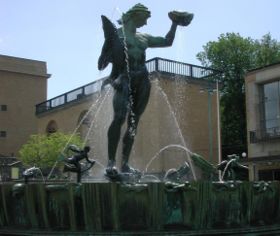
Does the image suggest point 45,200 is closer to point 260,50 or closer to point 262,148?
point 262,148

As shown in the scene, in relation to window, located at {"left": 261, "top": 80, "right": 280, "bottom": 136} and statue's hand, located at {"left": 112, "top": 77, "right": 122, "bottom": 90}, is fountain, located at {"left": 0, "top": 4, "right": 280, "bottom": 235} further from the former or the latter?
window, located at {"left": 261, "top": 80, "right": 280, "bottom": 136}

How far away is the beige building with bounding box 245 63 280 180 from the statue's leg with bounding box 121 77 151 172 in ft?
85.5

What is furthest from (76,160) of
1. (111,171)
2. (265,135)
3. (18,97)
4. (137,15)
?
(18,97)

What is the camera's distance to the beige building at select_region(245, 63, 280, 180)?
112 feet

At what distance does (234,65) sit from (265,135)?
15175mm

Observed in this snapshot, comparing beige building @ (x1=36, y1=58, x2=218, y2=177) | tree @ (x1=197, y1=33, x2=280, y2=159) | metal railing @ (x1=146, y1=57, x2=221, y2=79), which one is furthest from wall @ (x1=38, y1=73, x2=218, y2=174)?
tree @ (x1=197, y1=33, x2=280, y2=159)

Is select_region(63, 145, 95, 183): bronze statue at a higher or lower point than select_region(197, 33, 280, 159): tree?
lower

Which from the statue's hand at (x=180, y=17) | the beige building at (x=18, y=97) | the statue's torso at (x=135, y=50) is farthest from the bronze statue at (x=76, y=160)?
the beige building at (x=18, y=97)

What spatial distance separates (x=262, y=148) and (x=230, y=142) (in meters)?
12.3

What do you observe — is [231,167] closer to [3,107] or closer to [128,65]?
[128,65]

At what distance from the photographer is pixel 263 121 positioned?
3609 cm

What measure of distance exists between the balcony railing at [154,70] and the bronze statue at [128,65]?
15275 millimetres

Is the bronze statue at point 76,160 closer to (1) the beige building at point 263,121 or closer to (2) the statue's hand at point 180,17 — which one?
(2) the statue's hand at point 180,17

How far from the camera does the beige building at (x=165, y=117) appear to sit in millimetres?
30688
